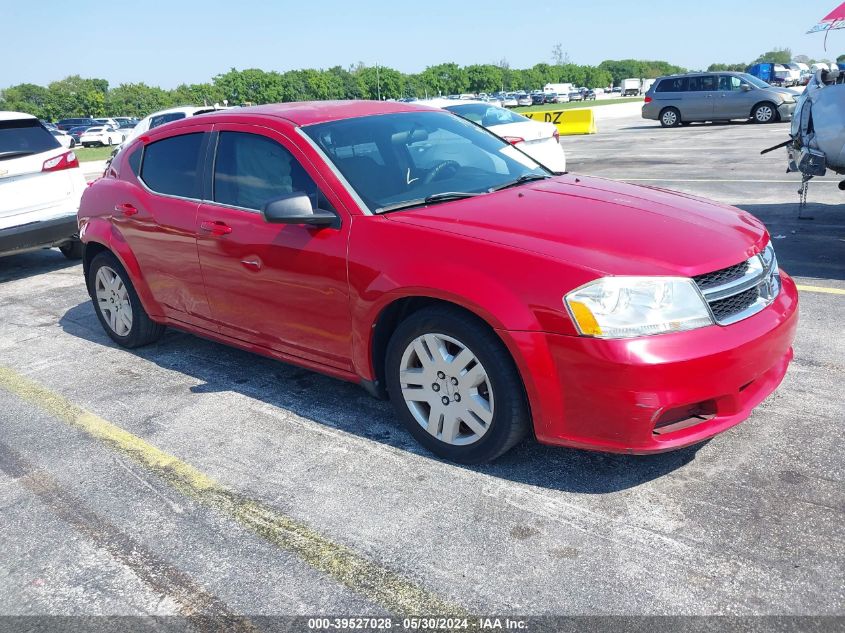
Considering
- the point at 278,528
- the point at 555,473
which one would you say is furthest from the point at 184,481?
the point at 555,473

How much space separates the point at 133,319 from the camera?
17.9ft

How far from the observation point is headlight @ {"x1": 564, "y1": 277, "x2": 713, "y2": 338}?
2.98 meters

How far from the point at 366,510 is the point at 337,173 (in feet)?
5.62

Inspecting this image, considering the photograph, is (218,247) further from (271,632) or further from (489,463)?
(271,632)

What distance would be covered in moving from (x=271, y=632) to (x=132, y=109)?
104 meters

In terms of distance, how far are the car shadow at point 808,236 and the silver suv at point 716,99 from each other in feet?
49.5

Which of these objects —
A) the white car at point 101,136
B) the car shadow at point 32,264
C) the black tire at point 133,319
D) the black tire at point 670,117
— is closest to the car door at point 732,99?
the black tire at point 670,117

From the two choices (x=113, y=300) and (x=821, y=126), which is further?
(x=821, y=126)

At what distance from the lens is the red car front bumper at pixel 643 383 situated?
294 centimetres

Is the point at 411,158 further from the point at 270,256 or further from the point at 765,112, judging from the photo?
the point at 765,112

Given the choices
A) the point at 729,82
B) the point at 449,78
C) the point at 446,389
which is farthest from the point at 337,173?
the point at 449,78

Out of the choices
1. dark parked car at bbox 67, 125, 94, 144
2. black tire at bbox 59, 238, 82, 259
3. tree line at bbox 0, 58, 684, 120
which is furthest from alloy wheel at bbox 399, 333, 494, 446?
tree line at bbox 0, 58, 684, 120

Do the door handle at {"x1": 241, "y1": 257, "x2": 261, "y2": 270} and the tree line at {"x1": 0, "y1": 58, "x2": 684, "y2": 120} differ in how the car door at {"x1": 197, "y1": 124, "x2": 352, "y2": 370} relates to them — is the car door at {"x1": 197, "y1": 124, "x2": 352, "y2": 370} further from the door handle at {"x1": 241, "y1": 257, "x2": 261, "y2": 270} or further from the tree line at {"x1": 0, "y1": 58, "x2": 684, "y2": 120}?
the tree line at {"x1": 0, "y1": 58, "x2": 684, "y2": 120}

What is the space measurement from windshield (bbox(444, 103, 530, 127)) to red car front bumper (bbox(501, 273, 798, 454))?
9.01 metres
